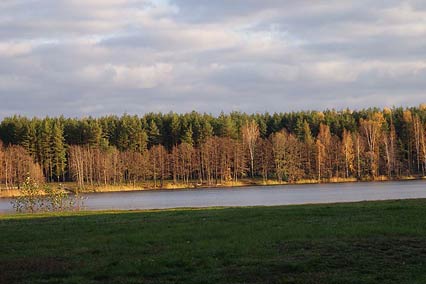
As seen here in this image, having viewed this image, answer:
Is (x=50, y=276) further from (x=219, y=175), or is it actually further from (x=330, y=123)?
(x=330, y=123)

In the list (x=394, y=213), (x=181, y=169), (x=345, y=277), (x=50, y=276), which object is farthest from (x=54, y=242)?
(x=181, y=169)

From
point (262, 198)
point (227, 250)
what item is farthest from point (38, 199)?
point (227, 250)

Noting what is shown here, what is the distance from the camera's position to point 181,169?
405ft

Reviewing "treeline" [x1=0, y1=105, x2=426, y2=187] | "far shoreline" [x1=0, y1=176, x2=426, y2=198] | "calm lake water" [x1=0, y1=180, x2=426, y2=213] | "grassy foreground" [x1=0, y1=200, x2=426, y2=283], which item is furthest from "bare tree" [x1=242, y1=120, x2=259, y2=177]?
"grassy foreground" [x1=0, y1=200, x2=426, y2=283]

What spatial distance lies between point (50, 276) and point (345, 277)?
6.96 m

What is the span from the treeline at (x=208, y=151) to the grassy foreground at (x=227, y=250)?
94.6 metres

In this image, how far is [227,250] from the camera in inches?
635

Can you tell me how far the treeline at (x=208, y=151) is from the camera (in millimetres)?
119812

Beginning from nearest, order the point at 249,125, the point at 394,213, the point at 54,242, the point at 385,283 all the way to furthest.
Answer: the point at 385,283, the point at 54,242, the point at 394,213, the point at 249,125

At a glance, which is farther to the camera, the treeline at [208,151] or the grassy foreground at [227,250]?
the treeline at [208,151]

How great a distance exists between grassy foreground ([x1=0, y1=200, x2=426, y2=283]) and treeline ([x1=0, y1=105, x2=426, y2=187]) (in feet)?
310

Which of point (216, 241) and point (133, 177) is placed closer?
point (216, 241)

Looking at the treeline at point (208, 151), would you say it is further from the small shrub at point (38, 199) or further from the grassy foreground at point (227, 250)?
the grassy foreground at point (227, 250)

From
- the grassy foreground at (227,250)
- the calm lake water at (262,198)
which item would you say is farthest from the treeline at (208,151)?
the grassy foreground at (227,250)
